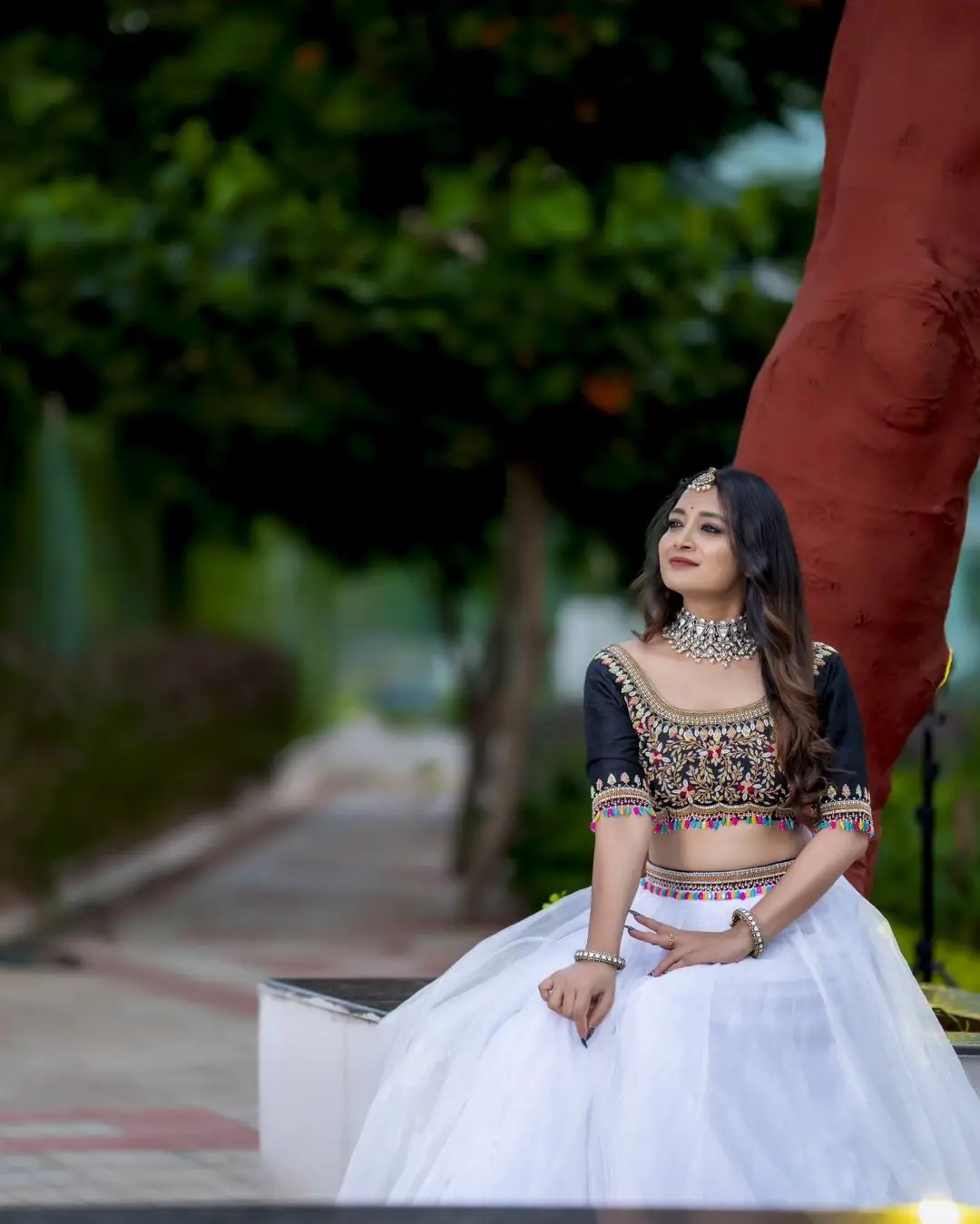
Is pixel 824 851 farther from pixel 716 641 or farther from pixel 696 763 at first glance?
pixel 716 641

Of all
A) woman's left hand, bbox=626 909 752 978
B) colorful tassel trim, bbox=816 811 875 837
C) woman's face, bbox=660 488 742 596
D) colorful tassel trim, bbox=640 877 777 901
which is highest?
woman's face, bbox=660 488 742 596

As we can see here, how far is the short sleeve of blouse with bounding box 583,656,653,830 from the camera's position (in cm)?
388

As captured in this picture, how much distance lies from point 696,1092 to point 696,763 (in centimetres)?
67

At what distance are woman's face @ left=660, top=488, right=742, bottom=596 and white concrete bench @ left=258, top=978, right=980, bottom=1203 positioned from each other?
1422 mm

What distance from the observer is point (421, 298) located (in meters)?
9.97

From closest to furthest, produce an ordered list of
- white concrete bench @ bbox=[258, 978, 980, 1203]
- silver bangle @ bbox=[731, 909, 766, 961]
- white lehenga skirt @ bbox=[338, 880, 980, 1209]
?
1. white lehenga skirt @ bbox=[338, 880, 980, 1209]
2. silver bangle @ bbox=[731, 909, 766, 961]
3. white concrete bench @ bbox=[258, 978, 980, 1203]

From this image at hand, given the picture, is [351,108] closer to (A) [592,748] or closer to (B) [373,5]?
(B) [373,5]

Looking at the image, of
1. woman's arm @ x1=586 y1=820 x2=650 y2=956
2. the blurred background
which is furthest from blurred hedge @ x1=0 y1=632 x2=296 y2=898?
woman's arm @ x1=586 y1=820 x2=650 y2=956

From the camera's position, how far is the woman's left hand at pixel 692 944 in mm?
3762

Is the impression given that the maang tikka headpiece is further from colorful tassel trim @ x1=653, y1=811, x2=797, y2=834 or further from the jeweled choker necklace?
colorful tassel trim @ x1=653, y1=811, x2=797, y2=834

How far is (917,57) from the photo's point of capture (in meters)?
5.28

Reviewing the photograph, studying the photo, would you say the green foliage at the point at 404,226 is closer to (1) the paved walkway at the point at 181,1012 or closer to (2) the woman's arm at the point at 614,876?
(1) the paved walkway at the point at 181,1012

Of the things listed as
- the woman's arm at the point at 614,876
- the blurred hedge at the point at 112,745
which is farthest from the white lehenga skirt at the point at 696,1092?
the blurred hedge at the point at 112,745

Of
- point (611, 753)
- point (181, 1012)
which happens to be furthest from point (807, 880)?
point (181, 1012)
